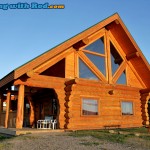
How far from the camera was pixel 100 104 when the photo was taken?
14812 mm

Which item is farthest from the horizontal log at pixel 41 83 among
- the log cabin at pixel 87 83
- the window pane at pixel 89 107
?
the window pane at pixel 89 107

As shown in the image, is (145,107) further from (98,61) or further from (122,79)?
(98,61)

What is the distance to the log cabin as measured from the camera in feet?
42.3

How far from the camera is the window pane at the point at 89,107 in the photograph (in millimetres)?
14002

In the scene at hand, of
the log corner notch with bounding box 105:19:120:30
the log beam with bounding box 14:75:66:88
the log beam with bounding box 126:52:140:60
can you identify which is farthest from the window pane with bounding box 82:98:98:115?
the log corner notch with bounding box 105:19:120:30

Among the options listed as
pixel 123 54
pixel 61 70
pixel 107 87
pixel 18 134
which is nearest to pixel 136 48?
pixel 123 54

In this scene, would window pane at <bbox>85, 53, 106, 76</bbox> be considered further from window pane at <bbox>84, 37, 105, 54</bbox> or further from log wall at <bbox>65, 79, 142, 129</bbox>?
log wall at <bbox>65, 79, 142, 129</bbox>

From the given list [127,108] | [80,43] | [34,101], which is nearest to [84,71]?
[80,43]

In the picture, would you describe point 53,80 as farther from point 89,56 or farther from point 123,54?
point 123,54

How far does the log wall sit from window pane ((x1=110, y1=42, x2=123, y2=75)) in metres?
1.55

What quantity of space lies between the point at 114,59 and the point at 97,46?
1.81 meters

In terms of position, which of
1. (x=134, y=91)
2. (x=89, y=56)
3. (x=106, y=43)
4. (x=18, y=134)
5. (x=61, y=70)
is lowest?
(x=18, y=134)

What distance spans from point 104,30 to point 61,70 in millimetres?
4999

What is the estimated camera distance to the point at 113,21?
54.0ft
